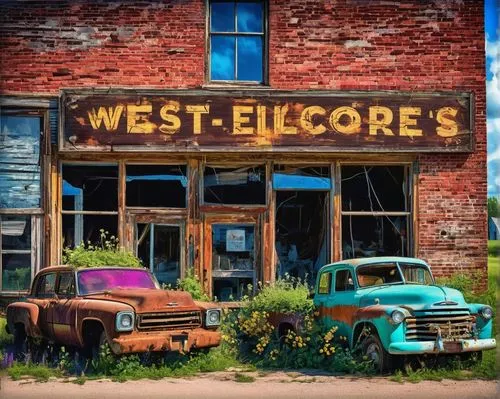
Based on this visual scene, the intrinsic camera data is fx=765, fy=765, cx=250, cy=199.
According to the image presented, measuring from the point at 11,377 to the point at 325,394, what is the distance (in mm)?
4336

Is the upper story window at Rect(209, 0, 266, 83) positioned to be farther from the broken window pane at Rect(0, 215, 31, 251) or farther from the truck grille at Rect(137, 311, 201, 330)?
the truck grille at Rect(137, 311, 201, 330)

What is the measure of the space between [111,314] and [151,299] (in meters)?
0.60

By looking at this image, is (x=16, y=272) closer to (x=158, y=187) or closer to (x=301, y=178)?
(x=158, y=187)

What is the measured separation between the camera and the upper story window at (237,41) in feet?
53.1

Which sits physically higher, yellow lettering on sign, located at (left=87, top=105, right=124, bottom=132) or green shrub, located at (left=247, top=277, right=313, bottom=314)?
yellow lettering on sign, located at (left=87, top=105, right=124, bottom=132)

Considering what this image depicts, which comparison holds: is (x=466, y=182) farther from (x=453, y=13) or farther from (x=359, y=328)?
(x=359, y=328)

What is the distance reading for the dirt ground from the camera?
30.3 feet

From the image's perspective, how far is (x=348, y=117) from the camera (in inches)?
622

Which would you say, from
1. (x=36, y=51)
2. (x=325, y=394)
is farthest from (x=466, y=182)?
(x=36, y=51)

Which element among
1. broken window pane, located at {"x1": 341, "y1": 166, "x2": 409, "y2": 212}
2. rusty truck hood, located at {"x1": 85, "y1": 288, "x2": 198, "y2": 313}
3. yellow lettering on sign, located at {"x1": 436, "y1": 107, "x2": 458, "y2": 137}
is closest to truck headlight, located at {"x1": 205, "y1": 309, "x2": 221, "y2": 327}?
rusty truck hood, located at {"x1": 85, "y1": 288, "x2": 198, "y2": 313}

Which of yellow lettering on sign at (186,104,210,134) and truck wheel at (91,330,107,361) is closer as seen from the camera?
truck wheel at (91,330,107,361)

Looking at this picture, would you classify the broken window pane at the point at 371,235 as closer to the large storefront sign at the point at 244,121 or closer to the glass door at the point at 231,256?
the large storefront sign at the point at 244,121

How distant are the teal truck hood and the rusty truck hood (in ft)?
8.23

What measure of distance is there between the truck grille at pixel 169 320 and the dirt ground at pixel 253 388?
2.35 feet
